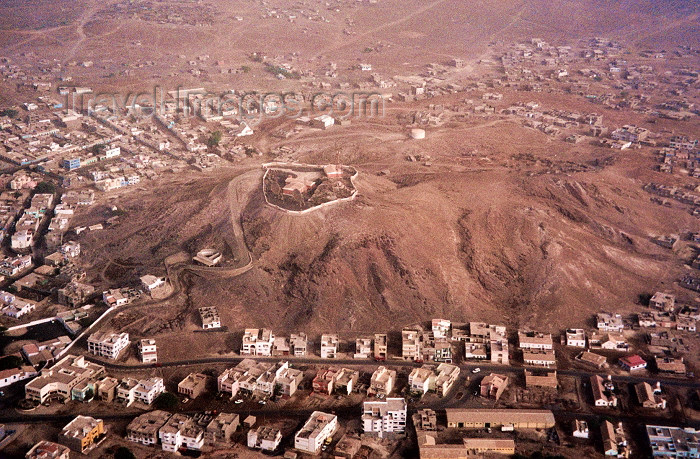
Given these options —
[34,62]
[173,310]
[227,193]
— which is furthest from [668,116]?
[34,62]

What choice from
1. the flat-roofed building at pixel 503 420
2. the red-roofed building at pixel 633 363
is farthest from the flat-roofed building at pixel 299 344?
the red-roofed building at pixel 633 363

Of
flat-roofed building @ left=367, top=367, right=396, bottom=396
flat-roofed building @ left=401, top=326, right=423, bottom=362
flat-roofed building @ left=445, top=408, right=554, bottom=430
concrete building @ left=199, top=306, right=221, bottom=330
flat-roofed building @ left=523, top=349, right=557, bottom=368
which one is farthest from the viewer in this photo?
concrete building @ left=199, top=306, right=221, bottom=330

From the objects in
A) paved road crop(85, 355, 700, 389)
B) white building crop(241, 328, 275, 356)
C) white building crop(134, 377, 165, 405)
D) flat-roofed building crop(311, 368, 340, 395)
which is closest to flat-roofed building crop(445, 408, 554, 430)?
paved road crop(85, 355, 700, 389)

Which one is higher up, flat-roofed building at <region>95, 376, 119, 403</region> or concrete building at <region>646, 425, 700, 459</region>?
concrete building at <region>646, 425, 700, 459</region>

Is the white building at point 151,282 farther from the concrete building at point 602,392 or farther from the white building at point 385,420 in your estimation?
the concrete building at point 602,392

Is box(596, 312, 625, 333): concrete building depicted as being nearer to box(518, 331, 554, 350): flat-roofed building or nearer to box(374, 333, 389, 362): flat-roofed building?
box(518, 331, 554, 350): flat-roofed building

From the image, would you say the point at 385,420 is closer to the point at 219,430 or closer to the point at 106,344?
the point at 219,430
